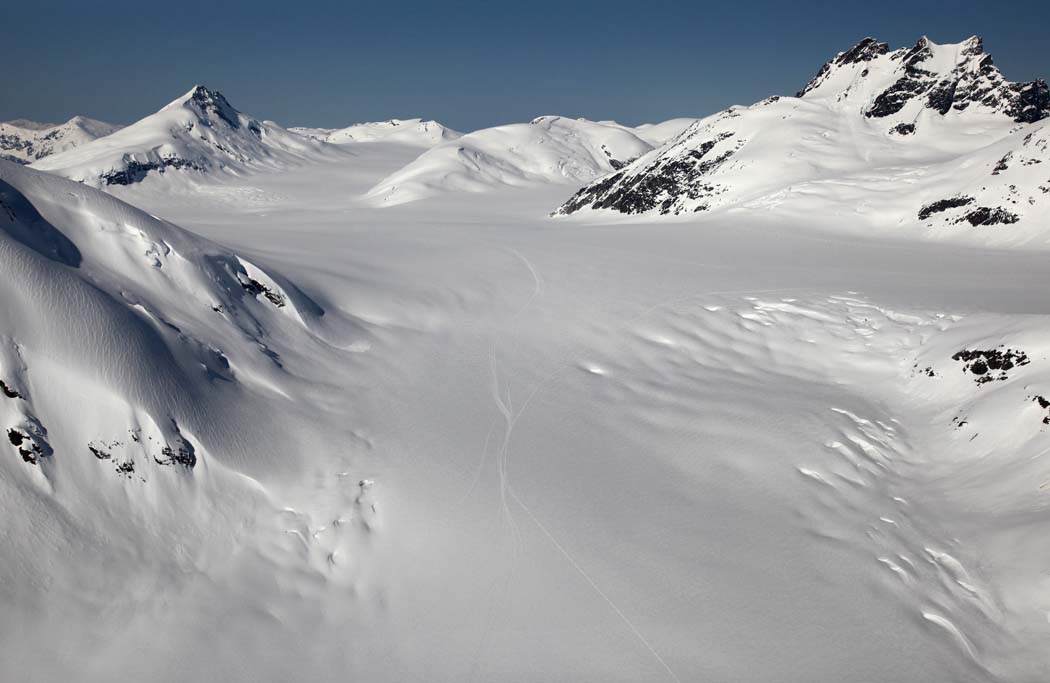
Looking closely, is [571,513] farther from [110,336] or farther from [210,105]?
[210,105]

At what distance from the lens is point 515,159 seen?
135 m

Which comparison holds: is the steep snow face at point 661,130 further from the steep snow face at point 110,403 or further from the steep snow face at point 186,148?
the steep snow face at point 110,403

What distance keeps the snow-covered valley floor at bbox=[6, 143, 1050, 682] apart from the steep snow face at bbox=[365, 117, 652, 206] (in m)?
82.9

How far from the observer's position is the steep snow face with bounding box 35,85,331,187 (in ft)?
403

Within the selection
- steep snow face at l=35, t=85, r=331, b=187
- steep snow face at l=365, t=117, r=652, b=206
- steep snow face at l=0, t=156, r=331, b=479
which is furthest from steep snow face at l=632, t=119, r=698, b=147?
steep snow face at l=0, t=156, r=331, b=479

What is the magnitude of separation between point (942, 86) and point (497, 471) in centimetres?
8130

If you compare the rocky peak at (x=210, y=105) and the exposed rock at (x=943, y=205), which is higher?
the rocky peak at (x=210, y=105)

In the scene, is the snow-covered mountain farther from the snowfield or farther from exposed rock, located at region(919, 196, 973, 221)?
the snowfield

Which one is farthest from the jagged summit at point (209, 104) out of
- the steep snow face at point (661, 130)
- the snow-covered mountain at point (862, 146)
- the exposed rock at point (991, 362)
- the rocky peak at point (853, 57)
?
the exposed rock at point (991, 362)

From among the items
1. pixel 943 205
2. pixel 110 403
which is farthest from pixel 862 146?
pixel 110 403

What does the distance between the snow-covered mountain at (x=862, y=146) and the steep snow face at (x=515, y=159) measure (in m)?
41.8

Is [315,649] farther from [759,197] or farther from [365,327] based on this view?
[759,197]

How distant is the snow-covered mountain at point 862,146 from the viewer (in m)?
48.8

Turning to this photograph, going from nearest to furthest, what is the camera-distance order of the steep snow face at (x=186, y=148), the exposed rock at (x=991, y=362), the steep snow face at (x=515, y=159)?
the exposed rock at (x=991, y=362)
the steep snow face at (x=515, y=159)
the steep snow face at (x=186, y=148)
